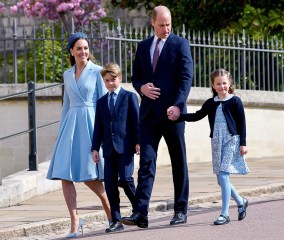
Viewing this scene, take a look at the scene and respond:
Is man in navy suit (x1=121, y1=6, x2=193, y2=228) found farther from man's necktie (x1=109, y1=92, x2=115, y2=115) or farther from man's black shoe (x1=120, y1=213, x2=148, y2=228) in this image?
man's necktie (x1=109, y1=92, x2=115, y2=115)

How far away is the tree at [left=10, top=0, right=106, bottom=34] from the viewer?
23609mm

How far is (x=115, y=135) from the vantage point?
10.5 meters

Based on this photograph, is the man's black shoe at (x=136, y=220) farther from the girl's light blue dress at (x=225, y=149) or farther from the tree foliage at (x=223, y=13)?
the tree foliage at (x=223, y=13)

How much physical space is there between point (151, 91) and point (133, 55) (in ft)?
23.3

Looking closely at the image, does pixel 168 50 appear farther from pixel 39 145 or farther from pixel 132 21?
pixel 132 21

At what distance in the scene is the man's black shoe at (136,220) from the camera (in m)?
10.3

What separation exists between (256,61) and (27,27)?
10.5m

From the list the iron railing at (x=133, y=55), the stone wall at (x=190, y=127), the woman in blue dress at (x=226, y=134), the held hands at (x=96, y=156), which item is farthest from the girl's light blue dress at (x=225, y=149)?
the stone wall at (x=190, y=127)

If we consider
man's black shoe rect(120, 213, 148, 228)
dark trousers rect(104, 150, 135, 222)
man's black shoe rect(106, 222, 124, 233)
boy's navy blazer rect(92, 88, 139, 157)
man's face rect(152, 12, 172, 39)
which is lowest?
man's black shoe rect(106, 222, 124, 233)

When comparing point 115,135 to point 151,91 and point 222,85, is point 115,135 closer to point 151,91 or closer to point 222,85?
point 151,91

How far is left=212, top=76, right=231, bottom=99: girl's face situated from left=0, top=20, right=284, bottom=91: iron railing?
17.8 feet

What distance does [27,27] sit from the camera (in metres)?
28.3

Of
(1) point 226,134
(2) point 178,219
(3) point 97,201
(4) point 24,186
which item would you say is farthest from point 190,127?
(2) point 178,219

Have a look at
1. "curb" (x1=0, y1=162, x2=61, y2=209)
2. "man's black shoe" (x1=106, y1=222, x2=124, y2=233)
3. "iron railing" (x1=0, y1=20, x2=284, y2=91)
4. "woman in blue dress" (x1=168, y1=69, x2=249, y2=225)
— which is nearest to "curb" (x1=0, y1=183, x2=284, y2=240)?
"man's black shoe" (x1=106, y1=222, x2=124, y2=233)
